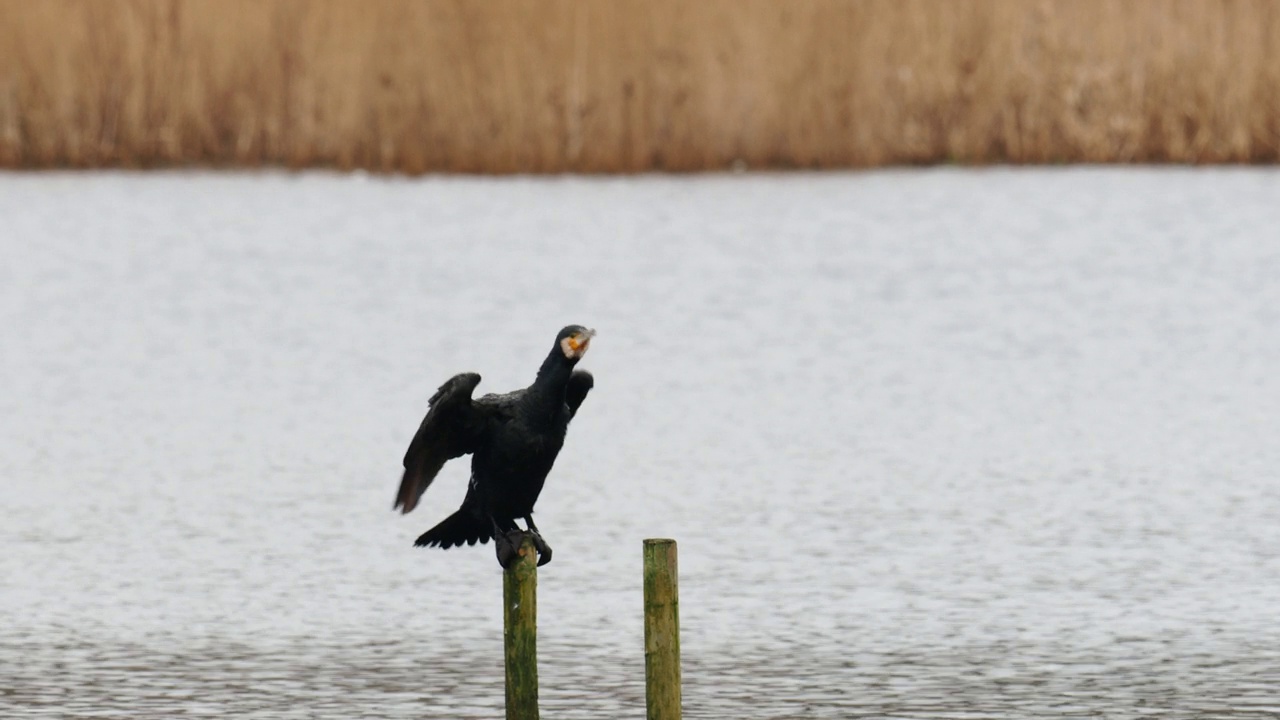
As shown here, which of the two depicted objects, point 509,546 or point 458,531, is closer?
point 509,546

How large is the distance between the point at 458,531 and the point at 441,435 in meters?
0.42

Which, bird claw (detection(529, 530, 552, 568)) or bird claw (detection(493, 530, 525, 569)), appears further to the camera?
bird claw (detection(529, 530, 552, 568))

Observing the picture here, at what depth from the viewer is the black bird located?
6.32 m

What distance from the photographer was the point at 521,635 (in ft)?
20.5

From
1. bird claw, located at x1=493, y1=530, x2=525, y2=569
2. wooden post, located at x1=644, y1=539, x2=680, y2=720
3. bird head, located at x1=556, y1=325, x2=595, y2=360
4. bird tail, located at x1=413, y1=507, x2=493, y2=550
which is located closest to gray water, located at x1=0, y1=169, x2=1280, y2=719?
bird tail, located at x1=413, y1=507, x2=493, y2=550

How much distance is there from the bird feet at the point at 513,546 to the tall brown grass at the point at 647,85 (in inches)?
530

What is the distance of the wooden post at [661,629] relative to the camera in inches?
235

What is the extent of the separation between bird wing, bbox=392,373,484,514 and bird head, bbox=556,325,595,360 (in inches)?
9.5

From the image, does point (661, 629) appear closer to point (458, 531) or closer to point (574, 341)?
point (574, 341)

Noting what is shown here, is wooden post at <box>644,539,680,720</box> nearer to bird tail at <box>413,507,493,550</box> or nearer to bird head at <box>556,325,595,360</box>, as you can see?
bird head at <box>556,325,595,360</box>

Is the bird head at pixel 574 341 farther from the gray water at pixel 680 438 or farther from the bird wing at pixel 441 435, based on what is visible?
the gray water at pixel 680 438

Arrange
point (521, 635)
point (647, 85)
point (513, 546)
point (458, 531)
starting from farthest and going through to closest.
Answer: point (647, 85), point (458, 531), point (513, 546), point (521, 635)

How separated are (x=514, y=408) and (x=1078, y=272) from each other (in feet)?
40.2

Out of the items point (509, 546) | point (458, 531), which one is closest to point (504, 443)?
point (509, 546)
